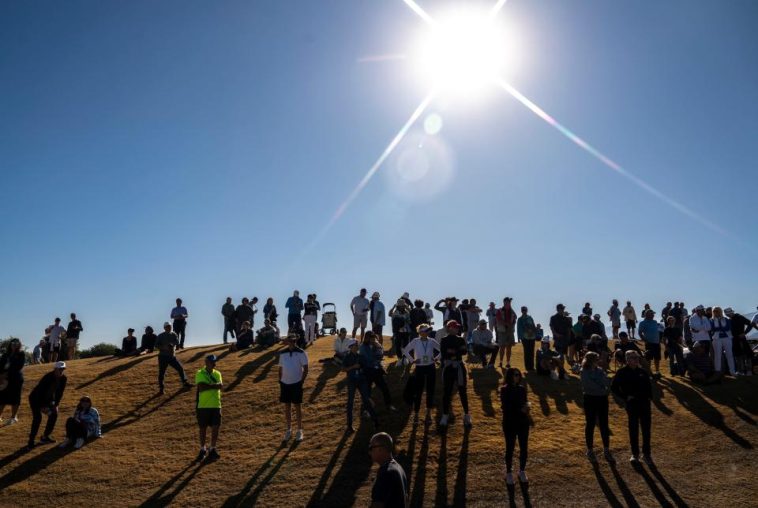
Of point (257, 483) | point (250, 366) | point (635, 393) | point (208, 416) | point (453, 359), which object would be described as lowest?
point (257, 483)

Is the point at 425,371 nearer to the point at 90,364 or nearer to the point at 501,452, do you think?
the point at 501,452

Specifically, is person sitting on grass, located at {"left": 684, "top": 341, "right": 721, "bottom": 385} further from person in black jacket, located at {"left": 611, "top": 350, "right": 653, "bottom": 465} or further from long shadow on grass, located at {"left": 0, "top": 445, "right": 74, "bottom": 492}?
long shadow on grass, located at {"left": 0, "top": 445, "right": 74, "bottom": 492}

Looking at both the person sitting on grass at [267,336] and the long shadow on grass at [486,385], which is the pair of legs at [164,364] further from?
the long shadow on grass at [486,385]

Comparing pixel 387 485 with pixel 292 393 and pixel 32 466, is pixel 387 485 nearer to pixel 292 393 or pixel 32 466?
pixel 292 393

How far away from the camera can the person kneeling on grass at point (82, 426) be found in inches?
485

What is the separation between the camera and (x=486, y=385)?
15047 millimetres

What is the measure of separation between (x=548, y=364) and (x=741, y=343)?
631cm

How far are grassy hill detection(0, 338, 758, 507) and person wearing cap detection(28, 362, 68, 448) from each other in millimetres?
460

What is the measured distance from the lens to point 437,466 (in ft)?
32.7

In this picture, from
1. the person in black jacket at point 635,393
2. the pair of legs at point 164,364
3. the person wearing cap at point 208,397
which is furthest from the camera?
the pair of legs at point 164,364

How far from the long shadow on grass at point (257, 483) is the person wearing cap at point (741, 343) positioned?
14404mm

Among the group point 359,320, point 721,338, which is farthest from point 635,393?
point 359,320

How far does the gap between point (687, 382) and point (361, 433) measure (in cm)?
1102

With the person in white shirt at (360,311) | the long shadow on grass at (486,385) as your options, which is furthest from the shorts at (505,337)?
the person in white shirt at (360,311)
